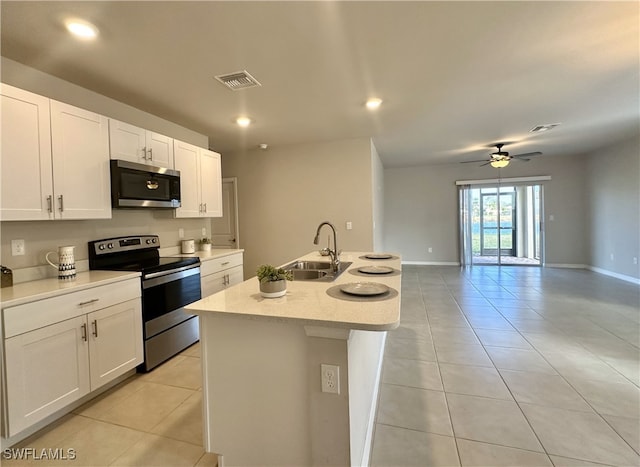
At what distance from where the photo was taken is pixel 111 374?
7.34 ft

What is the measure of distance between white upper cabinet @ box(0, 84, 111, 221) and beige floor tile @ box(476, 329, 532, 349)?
3.77 meters

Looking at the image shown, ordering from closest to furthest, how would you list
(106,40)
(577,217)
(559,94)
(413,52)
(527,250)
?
(106,40) → (413,52) → (559,94) → (577,217) → (527,250)

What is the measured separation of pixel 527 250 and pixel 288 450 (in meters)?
9.42

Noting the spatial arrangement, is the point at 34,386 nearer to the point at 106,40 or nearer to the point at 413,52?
the point at 106,40

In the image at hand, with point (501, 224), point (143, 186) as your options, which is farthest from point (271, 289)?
point (501, 224)

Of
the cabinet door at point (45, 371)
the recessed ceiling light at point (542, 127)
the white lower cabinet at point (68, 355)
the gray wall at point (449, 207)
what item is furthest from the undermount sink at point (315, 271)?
the gray wall at point (449, 207)

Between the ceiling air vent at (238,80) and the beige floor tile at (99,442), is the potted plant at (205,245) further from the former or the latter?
the beige floor tile at (99,442)

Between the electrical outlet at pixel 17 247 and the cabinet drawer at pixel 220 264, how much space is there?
1.39 metres

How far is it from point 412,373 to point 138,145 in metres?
3.19

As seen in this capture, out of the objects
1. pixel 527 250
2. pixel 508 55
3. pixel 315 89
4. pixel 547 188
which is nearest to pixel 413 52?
pixel 508 55

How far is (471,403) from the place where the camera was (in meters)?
2.10

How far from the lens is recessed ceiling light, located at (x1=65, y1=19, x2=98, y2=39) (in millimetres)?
1806

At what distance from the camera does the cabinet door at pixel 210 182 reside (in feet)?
12.5

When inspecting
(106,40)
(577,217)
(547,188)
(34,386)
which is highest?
(106,40)
